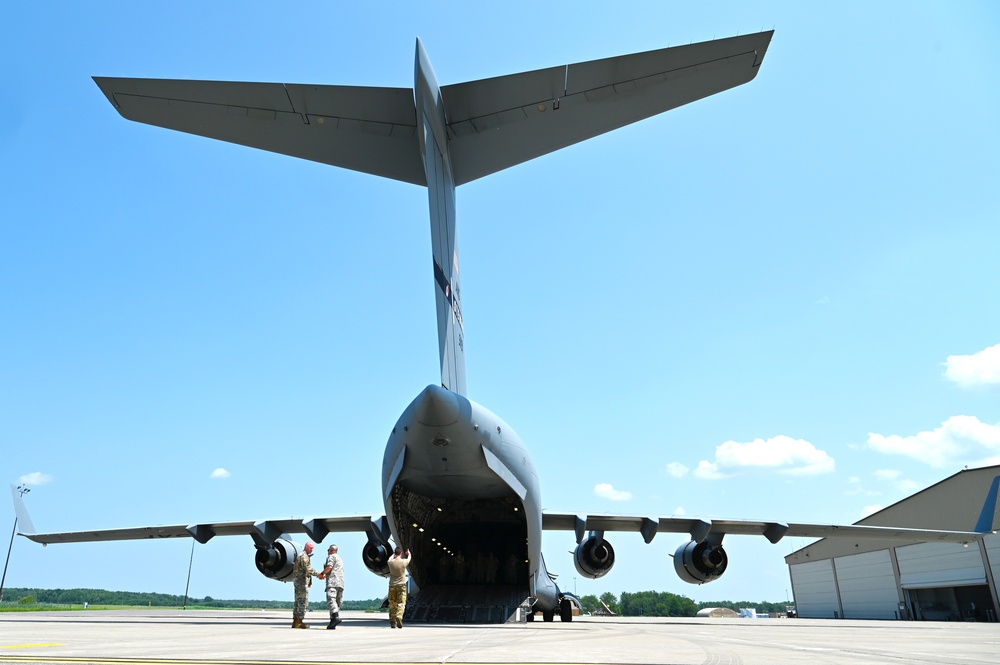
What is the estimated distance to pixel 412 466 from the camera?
9.39 m

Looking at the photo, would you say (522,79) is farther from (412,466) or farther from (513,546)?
(513,546)

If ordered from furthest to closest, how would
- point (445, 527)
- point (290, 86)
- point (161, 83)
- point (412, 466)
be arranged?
1. point (445, 527)
2. point (412, 466)
3. point (290, 86)
4. point (161, 83)

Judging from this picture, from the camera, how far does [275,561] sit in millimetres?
13305

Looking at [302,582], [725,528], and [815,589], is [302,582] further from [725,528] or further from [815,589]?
[815,589]

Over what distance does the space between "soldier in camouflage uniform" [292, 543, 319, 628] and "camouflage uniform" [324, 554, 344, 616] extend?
0.67ft

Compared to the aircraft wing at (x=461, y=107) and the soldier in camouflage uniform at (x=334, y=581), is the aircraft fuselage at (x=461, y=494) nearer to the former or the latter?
the soldier in camouflage uniform at (x=334, y=581)

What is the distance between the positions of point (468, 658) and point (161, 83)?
250 inches

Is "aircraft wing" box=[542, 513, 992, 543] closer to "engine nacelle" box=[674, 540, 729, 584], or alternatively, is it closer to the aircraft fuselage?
"engine nacelle" box=[674, 540, 729, 584]

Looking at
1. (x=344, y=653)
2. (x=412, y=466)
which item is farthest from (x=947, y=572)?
(x=344, y=653)

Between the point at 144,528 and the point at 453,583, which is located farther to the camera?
the point at 144,528

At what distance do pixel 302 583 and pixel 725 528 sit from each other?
35.0 ft

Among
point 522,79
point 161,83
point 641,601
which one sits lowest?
point 641,601

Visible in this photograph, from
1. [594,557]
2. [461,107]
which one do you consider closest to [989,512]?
[594,557]

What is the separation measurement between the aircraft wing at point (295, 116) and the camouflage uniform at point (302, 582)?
198 inches
